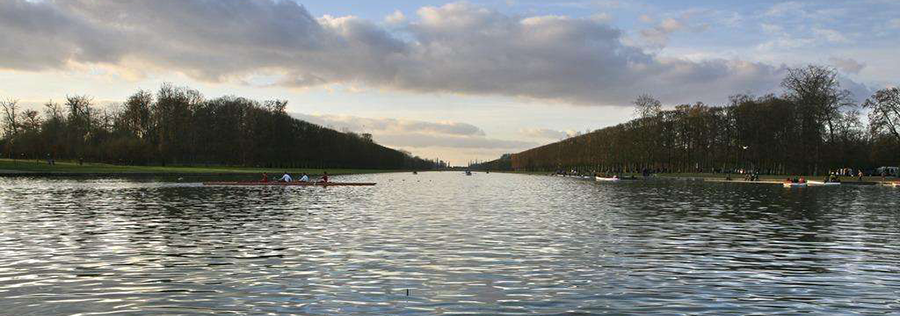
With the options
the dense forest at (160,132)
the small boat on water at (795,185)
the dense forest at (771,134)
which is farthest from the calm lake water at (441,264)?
the dense forest at (160,132)

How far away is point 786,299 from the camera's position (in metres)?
13.5

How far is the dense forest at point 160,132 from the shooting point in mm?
132500

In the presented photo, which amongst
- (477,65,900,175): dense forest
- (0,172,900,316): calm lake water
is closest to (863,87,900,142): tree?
(477,65,900,175): dense forest

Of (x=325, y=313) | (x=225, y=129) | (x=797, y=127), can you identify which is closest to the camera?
(x=325, y=313)

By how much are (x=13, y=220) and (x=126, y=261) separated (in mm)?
15243

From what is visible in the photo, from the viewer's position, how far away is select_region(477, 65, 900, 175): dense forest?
109062 millimetres

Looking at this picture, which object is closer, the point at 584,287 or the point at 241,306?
the point at 241,306

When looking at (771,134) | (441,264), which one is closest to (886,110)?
(771,134)

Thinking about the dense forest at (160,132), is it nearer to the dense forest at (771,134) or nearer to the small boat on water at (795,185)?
the dense forest at (771,134)

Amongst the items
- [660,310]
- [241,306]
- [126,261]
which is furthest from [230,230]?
[660,310]

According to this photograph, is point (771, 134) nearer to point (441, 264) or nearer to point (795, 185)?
point (795, 185)

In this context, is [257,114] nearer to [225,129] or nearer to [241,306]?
[225,129]

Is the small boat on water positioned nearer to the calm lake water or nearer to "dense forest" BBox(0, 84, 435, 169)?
the calm lake water

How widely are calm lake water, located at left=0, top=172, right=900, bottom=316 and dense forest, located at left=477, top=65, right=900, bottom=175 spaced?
8657cm
